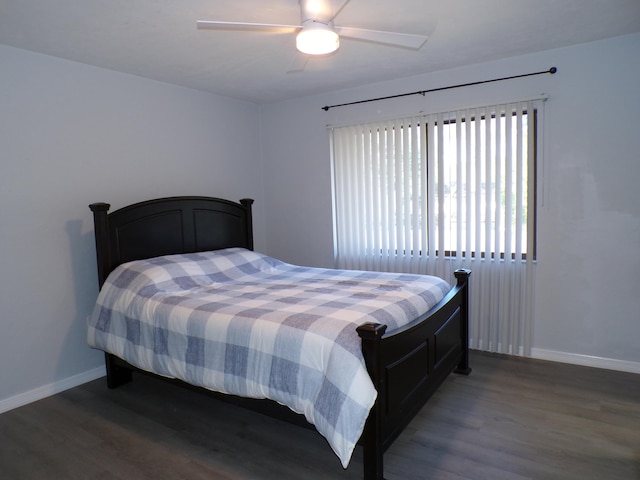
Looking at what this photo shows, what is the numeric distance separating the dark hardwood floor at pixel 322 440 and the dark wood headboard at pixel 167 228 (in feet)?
3.28

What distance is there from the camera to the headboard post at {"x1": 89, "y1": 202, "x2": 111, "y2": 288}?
9.89ft

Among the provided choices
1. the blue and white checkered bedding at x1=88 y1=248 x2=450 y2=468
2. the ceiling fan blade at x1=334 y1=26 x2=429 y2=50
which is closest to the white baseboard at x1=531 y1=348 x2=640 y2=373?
the blue and white checkered bedding at x1=88 y1=248 x2=450 y2=468

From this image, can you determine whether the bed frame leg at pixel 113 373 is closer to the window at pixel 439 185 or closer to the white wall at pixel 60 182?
the white wall at pixel 60 182

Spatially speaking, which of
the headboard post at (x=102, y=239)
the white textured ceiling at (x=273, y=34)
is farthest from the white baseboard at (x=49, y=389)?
the white textured ceiling at (x=273, y=34)

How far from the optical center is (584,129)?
314 centimetres

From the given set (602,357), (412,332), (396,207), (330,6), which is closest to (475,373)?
(602,357)

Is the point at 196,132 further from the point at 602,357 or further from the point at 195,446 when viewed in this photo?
the point at 602,357

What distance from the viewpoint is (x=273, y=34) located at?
273 cm

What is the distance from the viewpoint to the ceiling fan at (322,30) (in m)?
2.08

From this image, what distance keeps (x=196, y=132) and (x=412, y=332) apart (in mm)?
2938

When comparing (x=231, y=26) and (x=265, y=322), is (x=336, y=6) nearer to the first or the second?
(x=231, y=26)

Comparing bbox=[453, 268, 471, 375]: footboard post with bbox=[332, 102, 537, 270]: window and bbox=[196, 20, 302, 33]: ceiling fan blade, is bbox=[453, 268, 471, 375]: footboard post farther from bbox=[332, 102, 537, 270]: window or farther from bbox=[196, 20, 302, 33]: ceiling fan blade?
bbox=[196, 20, 302, 33]: ceiling fan blade

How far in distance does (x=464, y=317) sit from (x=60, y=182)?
10.4ft

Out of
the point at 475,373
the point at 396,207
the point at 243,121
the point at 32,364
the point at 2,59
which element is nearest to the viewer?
the point at 2,59
